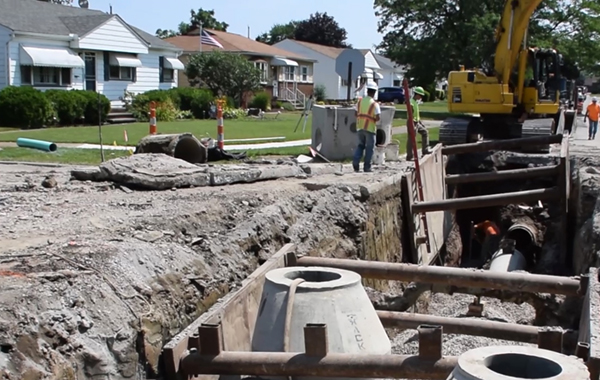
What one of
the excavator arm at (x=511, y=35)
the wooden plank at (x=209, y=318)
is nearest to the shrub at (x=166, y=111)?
the excavator arm at (x=511, y=35)

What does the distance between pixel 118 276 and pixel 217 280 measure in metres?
1.30

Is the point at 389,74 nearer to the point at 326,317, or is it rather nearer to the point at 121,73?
the point at 121,73

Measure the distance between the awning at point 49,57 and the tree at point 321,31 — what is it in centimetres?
5645

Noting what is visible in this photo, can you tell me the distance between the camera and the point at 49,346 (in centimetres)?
477

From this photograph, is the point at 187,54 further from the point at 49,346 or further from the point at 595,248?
the point at 49,346

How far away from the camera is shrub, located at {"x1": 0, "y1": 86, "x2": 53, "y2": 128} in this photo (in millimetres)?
25891

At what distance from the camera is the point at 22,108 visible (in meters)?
25.9

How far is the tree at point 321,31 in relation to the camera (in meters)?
85.8

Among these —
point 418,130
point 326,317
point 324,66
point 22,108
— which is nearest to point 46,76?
point 22,108

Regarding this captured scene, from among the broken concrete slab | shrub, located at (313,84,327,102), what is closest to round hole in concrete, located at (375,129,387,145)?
the broken concrete slab

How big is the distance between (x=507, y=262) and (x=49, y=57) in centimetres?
2310

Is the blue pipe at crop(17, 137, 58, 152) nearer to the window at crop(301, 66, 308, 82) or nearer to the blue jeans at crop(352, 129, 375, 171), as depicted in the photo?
the blue jeans at crop(352, 129, 375, 171)

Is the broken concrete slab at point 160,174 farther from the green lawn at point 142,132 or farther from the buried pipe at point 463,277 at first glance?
the green lawn at point 142,132

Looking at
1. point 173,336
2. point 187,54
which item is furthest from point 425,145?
point 187,54
